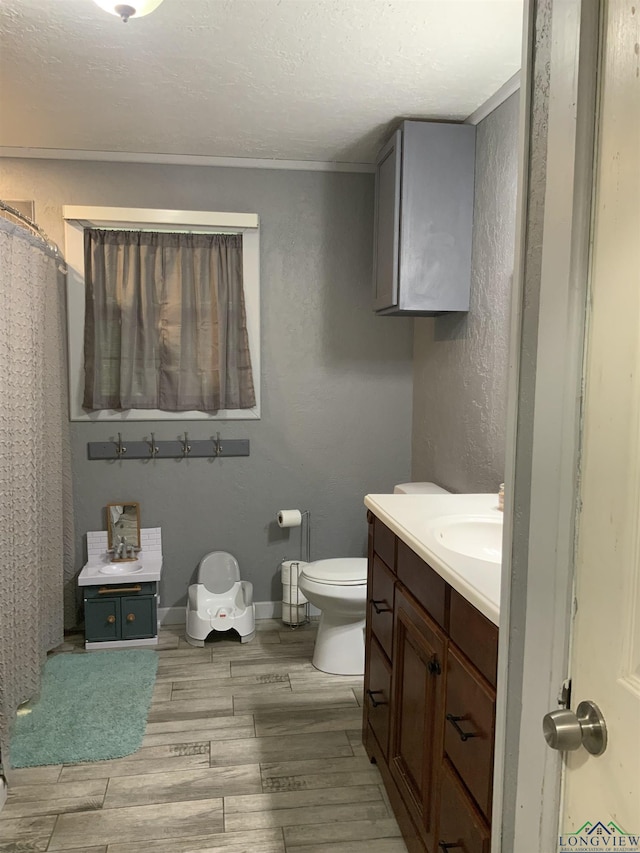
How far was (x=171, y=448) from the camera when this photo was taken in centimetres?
352

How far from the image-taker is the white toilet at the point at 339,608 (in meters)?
2.84

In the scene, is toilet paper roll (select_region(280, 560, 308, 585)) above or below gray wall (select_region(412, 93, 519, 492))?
below

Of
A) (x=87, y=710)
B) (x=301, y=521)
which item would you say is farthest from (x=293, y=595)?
(x=87, y=710)

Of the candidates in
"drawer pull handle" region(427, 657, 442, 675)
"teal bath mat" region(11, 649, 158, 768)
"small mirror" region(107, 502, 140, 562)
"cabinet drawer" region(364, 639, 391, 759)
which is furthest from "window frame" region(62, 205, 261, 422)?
"drawer pull handle" region(427, 657, 442, 675)

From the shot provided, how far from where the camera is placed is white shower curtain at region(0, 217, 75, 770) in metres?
2.37

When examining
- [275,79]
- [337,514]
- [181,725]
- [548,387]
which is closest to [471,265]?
[275,79]

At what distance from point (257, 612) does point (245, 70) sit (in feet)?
8.78

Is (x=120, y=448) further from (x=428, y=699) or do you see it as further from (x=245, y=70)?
(x=428, y=699)

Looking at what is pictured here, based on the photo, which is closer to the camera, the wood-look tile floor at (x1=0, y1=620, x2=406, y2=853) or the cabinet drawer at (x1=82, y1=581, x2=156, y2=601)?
the wood-look tile floor at (x1=0, y1=620, x2=406, y2=853)

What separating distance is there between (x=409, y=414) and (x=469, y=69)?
6.05 feet

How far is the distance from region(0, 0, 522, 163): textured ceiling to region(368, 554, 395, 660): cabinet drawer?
5.68 feet

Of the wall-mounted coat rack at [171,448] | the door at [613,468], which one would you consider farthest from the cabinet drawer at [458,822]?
the wall-mounted coat rack at [171,448]

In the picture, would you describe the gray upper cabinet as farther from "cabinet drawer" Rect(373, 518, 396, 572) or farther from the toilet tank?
"cabinet drawer" Rect(373, 518, 396, 572)

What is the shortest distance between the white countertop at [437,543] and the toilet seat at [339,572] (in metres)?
0.68
